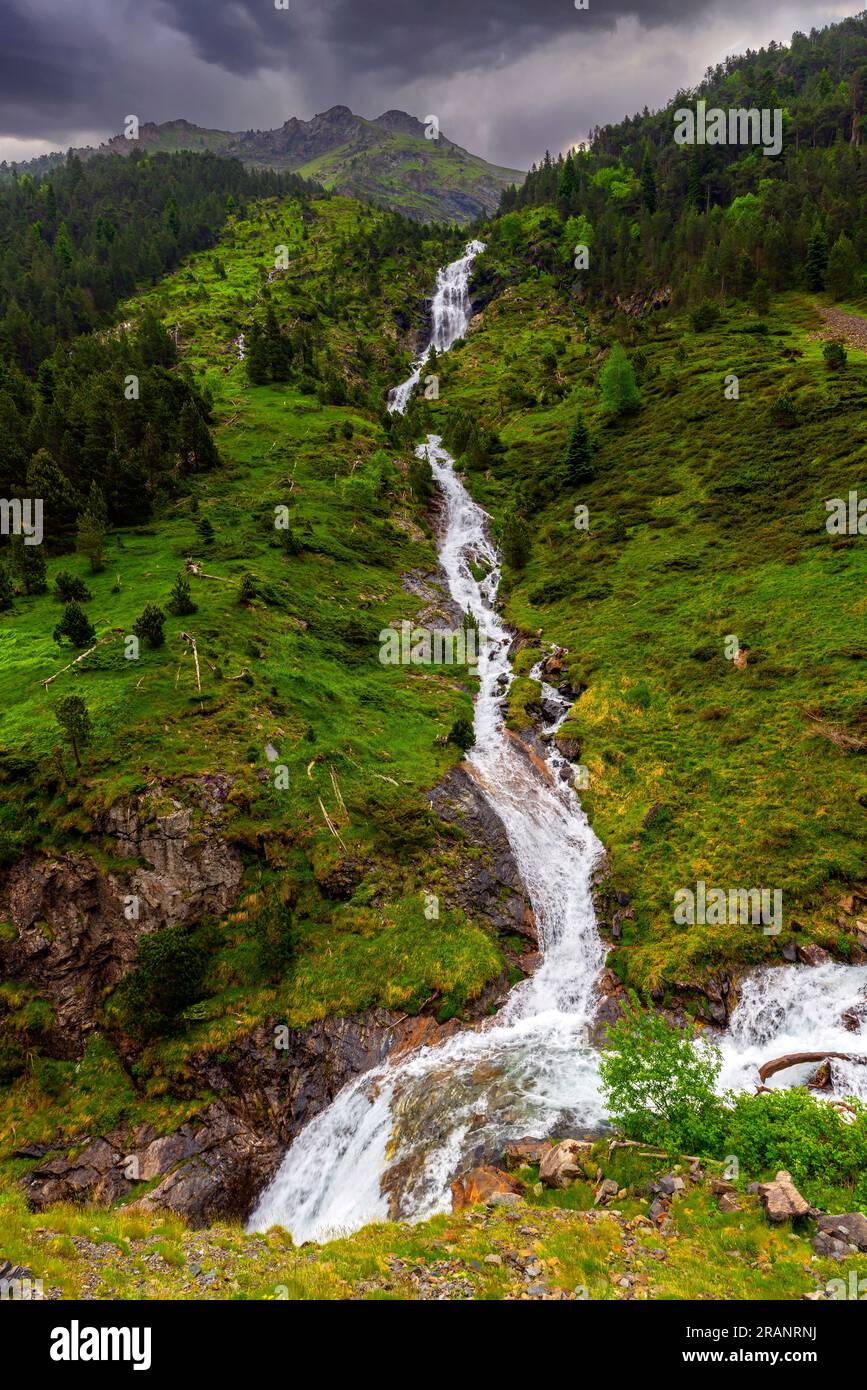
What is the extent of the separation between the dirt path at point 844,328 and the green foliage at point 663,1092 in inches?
3200

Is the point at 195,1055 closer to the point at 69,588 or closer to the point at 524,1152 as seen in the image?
the point at 524,1152

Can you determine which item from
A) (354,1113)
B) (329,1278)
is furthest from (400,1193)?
(329,1278)

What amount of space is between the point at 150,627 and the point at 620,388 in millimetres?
65444

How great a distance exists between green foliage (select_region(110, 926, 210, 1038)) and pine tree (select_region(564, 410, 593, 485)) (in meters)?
63.2

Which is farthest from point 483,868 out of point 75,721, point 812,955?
point 75,721

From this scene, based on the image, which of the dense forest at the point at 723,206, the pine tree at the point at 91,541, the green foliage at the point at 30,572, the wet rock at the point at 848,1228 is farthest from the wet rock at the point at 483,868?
the dense forest at the point at 723,206

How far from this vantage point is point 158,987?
21203 mm

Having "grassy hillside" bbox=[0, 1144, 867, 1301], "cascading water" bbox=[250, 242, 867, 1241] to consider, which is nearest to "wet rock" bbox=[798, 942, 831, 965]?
"cascading water" bbox=[250, 242, 867, 1241]

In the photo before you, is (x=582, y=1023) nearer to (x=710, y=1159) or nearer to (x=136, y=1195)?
(x=710, y=1159)

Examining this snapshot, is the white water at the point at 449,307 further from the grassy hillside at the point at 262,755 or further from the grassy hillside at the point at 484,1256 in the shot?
the grassy hillside at the point at 484,1256

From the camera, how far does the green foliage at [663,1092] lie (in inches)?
594

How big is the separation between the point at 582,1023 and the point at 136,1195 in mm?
15460

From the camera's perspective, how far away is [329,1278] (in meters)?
11.4

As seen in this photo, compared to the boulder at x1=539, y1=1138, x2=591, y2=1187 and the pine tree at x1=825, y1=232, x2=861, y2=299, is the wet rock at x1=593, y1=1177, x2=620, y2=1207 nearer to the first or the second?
the boulder at x1=539, y1=1138, x2=591, y2=1187
